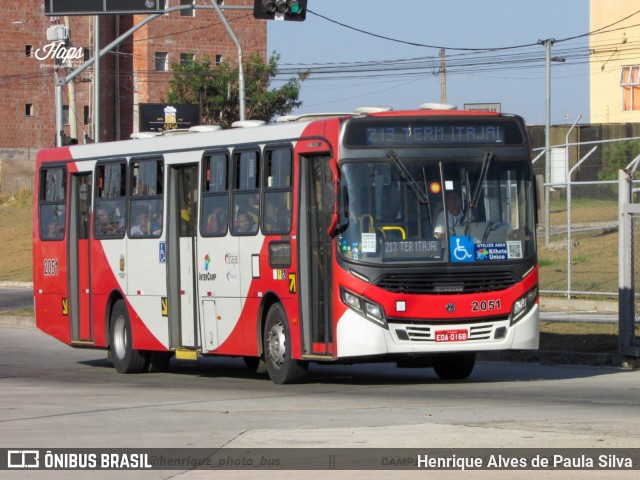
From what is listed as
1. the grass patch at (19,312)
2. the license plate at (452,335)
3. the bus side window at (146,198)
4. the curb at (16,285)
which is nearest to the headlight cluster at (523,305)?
the license plate at (452,335)

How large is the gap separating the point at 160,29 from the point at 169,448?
6901 cm

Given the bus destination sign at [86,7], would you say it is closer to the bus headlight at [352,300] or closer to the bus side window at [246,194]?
the bus side window at [246,194]

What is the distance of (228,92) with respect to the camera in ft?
228

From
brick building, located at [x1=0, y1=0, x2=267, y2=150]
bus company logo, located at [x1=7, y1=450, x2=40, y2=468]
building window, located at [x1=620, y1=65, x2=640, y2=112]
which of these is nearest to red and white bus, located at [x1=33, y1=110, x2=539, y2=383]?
bus company logo, located at [x1=7, y1=450, x2=40, y2=468]

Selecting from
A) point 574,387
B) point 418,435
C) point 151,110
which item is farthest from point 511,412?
point 151,110

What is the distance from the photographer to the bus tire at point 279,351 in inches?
639

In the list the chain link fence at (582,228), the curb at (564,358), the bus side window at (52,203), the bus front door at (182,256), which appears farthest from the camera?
the chain link fence at (582,228)

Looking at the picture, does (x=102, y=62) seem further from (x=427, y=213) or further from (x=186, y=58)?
(x=427, y=213)

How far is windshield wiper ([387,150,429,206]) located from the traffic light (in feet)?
39.6

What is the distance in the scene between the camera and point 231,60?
7931 centimetres

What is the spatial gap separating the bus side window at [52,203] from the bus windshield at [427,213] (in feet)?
24.7

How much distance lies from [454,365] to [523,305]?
1.66 metres

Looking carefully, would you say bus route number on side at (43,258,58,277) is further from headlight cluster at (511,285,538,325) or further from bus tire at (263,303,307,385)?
headlight cluster at (511,285,538,325)

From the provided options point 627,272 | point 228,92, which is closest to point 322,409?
point 627,272
